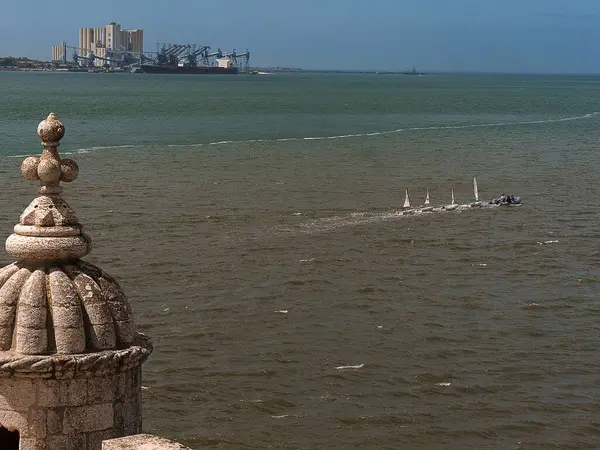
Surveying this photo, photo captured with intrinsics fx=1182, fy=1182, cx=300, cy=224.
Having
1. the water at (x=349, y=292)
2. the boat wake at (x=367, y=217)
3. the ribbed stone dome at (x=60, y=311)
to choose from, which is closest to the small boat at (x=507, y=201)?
the boat wake at (x=367, y=217)

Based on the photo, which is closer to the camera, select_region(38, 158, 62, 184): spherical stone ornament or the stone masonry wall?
the stone masonry wall

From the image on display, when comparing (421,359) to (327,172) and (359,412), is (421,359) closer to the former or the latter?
(359,412)

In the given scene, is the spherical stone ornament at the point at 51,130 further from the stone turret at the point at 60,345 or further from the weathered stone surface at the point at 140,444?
the weathered stone surface at the point at 140,444

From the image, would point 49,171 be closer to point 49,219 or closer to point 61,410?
point 49,219

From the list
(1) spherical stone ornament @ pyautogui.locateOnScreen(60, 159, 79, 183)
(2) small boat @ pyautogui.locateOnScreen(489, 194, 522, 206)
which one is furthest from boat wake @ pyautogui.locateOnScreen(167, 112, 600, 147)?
(1) spherical stone ornament @ pyautogui.locateOnScreen(60, 159, 79, 183)

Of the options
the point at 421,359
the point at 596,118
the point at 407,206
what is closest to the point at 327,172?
the point at 407,206

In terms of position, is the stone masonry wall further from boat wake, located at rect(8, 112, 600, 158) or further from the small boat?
boat wake, located at rect(8, 112, 600, 158)
